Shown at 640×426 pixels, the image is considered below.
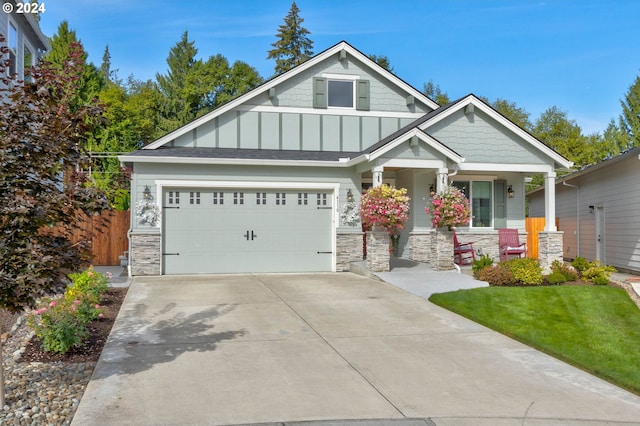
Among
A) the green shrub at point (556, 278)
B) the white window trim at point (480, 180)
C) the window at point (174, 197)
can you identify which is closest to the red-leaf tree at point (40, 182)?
the window at point (174, 197)

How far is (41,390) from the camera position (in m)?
5.24

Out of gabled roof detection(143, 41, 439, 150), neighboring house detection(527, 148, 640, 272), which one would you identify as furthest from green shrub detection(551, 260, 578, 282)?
gabled roof detection(143, 41, 439, 150)

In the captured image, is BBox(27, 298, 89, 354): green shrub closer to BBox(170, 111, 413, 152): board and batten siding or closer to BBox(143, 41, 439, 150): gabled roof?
BBox(143, 41, 439, 150): gabled roof

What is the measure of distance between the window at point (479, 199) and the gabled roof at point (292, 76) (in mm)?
2693

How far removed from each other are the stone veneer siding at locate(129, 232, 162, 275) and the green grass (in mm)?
7478

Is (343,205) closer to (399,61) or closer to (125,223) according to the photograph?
(125,223)

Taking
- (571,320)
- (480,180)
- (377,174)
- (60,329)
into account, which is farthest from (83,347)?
(480,180)

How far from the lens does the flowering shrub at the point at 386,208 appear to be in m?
13.3

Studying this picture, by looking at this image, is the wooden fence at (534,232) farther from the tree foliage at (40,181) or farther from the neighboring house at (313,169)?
the tree foliage at (40,181)

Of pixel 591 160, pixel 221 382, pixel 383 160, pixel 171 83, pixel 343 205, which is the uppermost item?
pixel 171 83

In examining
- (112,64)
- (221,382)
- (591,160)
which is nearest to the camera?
(221,382)

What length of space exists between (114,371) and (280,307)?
13.7 feet

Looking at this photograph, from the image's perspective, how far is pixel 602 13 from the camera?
602 inches

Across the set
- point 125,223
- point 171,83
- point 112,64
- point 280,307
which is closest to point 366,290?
point 280,307
